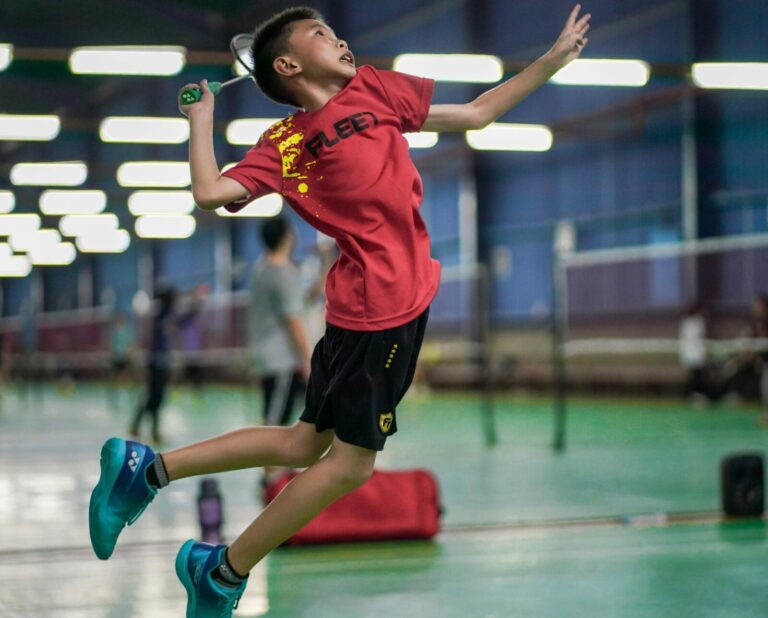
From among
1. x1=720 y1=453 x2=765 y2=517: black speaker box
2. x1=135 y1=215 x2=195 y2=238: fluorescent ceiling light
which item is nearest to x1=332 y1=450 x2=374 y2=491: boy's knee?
x1=720 y1=453 x2=765 y2=517: black speaker box

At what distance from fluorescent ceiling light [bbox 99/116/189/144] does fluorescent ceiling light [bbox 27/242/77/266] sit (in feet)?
70.7

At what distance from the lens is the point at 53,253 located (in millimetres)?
41375

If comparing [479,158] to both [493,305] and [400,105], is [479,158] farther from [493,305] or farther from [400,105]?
[400,105]

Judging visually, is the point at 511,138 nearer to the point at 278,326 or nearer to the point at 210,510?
the point at 278,326

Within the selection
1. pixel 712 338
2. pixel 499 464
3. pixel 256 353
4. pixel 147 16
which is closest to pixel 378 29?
pixel 147 16

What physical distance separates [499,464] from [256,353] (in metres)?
3.08

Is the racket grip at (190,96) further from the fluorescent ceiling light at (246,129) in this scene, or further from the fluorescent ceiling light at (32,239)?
the fluorescent ceiling light at (32,239)

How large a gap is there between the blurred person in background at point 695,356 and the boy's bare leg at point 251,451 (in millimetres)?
14073

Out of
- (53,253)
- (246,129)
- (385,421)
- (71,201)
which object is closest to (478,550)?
(385,421)

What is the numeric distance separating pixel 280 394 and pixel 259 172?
4.03 m

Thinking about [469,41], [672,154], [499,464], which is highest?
[469,41]

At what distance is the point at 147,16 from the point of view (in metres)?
24.2

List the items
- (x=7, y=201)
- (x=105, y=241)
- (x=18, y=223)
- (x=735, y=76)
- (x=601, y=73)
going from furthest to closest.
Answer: (x=105, y=241) → (x=18, y=223) → (x=7, y=201) → (x=735, y=76) → (x=601, y=73)

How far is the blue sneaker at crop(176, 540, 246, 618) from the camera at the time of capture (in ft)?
10.6
